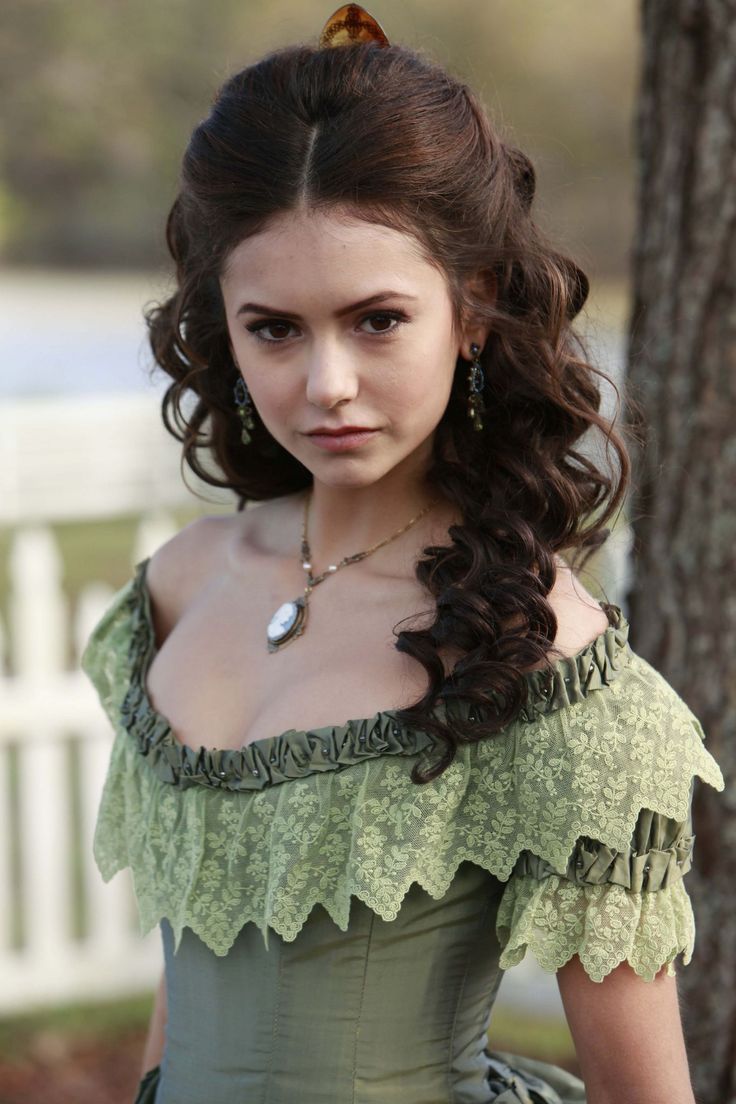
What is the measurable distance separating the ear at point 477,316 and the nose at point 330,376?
0.20 m

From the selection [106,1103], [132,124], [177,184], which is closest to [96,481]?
[106,1103]

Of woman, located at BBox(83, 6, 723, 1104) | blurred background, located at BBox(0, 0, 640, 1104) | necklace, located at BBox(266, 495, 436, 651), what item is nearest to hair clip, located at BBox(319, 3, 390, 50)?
woman, located at BBox(83, 6, 723, 1104)

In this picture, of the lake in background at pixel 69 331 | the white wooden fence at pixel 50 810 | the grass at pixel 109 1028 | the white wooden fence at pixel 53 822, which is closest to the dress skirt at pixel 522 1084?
the grass at pixel 109 1028

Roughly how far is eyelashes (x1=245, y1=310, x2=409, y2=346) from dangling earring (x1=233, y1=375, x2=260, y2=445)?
0.29 metres

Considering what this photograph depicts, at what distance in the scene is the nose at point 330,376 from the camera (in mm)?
1566

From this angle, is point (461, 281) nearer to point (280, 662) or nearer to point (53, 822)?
point (280, 662)

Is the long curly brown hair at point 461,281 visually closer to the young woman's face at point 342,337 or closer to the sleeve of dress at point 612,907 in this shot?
the young woman's face at point 342,337

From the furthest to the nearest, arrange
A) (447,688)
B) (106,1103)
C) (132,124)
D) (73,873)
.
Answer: (132,124)
(73,873)
(106,1103)
(447,688)

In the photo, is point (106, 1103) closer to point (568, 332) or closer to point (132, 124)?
point (568, 332)

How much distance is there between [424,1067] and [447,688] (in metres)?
0.48

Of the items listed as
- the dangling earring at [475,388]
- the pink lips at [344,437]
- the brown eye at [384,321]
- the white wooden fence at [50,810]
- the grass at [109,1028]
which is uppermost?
the brown eye at [384,321]

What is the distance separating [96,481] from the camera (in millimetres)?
8688

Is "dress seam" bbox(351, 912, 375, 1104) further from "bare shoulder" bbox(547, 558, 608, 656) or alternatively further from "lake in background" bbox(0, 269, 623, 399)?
"lake in background" bbox(0, 269, 623, 399)

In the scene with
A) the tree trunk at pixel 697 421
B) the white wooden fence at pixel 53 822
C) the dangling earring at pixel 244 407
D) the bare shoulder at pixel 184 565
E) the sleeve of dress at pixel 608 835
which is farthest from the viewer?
the white wooden fence at pixel 53 822
